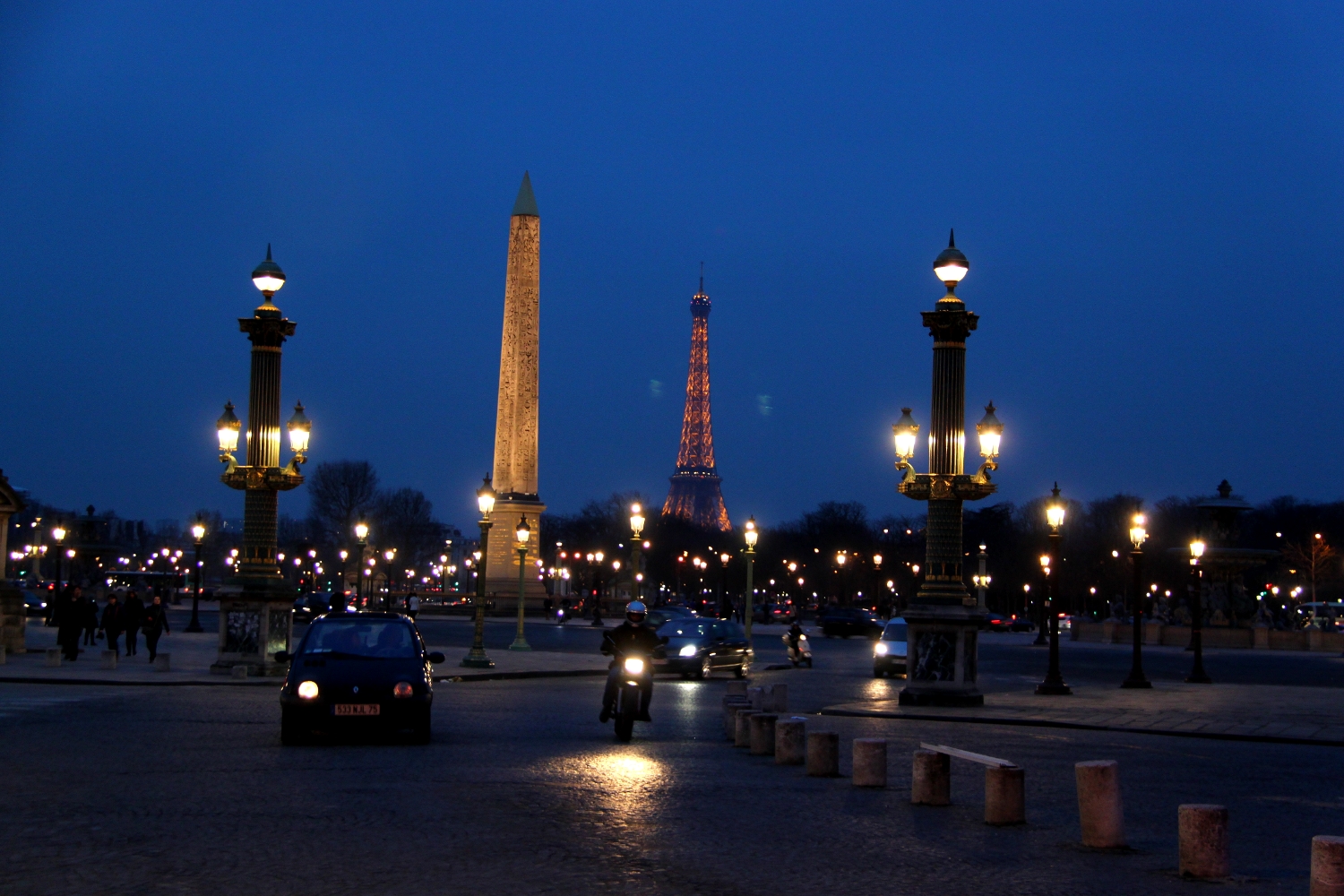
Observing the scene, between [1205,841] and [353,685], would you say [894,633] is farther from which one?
[1205,841]

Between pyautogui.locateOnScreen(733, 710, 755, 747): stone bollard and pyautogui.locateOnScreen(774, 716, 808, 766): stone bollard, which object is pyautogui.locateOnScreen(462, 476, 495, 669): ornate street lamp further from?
pyautogui.locateOnScreen(774, 716, 808, 766): stone bollard

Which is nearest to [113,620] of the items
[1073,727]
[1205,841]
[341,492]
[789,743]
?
[1073,727]

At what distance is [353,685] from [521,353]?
155 feet

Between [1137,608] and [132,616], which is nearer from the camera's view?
[1137,608]

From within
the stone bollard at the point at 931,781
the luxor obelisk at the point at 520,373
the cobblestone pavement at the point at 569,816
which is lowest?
the cobblestone pavement at the point at 569,816

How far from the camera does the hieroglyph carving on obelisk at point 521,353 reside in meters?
62.7

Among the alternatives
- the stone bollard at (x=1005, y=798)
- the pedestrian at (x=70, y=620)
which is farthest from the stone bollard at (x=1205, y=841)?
the pedestrian at (x=70, y=620)

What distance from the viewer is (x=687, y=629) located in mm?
34156

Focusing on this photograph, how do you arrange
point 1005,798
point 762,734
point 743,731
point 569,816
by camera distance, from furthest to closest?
point 743,731 < point 762,734 < point 1005,798 < point 569,816

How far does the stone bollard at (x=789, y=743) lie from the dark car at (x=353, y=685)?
385 centimetres

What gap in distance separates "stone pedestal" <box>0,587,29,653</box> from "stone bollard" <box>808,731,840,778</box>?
2469cm

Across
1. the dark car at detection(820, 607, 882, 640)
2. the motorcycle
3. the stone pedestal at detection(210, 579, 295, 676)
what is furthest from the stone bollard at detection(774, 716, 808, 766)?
the dark car at detection(820, 607, 882, 640)

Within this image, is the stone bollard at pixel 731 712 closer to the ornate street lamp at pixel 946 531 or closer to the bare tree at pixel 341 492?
the ornate street lamp at pixel 946 531

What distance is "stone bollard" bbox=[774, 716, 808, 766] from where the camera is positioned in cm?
1445
